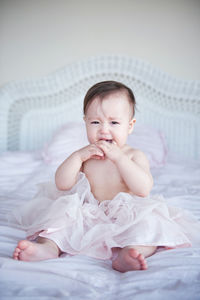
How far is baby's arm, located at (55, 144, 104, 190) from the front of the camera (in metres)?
0.99

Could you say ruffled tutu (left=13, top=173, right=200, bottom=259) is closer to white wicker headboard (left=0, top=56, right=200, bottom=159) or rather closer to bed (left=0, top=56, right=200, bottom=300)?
bed (left=0, top=56, right=200, bottom=300)

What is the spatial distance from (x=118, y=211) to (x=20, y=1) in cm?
238

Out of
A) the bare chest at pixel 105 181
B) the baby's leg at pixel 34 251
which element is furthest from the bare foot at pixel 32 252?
the bare chest at pixel 105 181

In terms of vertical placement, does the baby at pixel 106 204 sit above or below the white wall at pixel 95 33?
below

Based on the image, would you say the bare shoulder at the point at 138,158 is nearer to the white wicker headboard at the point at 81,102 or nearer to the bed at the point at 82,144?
the bed at the point at 82,144

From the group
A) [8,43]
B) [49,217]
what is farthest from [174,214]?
[8,43]

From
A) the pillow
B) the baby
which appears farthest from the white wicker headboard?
the baby

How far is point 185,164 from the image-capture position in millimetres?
2041

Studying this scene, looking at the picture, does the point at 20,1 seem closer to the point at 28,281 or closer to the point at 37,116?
the point at 37,116

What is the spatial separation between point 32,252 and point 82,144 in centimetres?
135

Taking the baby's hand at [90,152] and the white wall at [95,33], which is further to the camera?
the white wall at [95,33]

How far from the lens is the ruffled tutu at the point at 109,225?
2.64 ft

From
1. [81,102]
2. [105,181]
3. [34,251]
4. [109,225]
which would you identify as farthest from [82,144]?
[34,251]

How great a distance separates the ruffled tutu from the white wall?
1.85 metres
